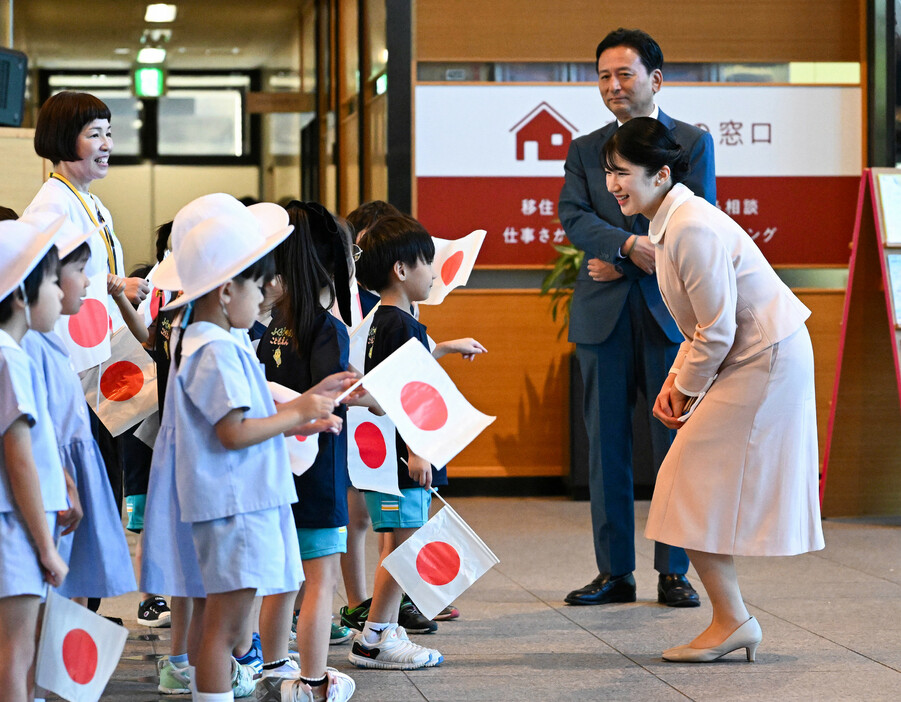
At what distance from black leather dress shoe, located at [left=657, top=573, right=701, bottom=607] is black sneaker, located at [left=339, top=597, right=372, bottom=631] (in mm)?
996

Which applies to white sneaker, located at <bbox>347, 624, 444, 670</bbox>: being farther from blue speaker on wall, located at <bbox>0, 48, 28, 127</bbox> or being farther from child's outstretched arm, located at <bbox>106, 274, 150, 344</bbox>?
blue speaker on wall, located at <bbox>0, 48, 28, 127</bbox>

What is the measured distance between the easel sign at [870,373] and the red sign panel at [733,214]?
3.54 ft

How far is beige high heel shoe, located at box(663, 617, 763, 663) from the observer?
10.3 ft

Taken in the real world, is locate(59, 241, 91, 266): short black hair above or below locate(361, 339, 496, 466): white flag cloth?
above

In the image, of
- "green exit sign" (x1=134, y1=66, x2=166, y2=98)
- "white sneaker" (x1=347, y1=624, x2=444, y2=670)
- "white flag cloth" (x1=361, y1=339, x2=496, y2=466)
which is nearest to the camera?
"white flag cloth" (x1=361, y1=339, x2=496, y2=466)

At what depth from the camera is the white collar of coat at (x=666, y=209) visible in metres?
3.17

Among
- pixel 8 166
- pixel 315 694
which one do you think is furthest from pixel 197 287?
pixel 8 166

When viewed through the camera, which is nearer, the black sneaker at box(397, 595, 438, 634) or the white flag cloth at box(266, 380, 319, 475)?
the white flag cloth at box(266, 380, 319, 475)

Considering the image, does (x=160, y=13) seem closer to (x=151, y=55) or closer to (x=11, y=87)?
(x=151, y=55)

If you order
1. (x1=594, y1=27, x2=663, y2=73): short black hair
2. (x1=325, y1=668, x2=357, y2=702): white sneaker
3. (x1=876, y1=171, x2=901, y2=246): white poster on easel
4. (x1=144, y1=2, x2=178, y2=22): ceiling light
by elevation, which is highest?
(x1=144, y1=2, x2=178, y2=22): ceiling light

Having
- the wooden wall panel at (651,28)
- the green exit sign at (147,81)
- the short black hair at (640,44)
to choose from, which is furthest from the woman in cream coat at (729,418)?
the green exit sign at (147,81)

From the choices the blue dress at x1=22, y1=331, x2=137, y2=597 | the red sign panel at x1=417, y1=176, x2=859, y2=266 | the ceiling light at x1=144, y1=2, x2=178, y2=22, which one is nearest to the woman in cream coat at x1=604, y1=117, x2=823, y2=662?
the blue dress at x1=22, y1=331, x2=137, y2=597

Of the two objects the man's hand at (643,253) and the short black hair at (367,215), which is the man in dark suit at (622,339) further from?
the short black hair at (367,215)

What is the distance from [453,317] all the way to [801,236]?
1.96 meters
